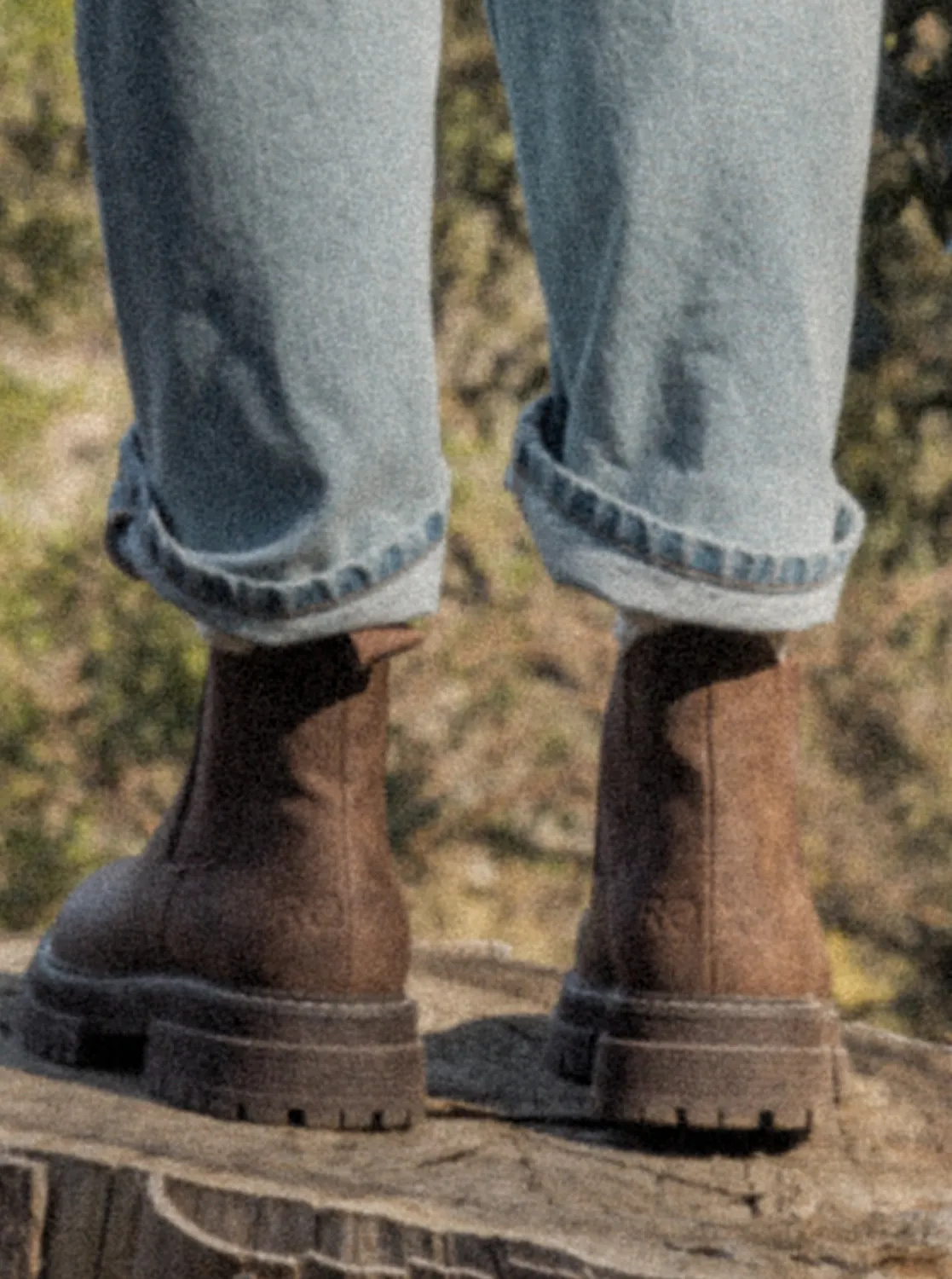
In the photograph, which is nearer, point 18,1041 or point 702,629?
point 702,629

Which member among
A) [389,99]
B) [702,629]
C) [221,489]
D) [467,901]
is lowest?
[467,901]

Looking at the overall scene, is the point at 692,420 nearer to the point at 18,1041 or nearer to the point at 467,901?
the point at 18,1041

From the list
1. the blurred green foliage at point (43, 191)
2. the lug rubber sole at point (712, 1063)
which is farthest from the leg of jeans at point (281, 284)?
the blurred green foliage at point (43, 191)

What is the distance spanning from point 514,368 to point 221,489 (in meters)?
2.17

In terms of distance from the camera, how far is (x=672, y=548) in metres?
1.56

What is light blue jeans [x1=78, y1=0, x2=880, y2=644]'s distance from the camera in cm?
152

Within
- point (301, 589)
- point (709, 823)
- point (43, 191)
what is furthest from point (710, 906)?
point (43, 191)

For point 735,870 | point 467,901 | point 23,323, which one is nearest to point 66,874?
point 467,901

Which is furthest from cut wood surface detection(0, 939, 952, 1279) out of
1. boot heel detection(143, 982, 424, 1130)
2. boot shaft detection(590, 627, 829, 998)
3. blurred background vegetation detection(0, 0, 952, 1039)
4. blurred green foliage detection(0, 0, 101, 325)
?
blurred green foliage detection(0, 0, 101, 325)

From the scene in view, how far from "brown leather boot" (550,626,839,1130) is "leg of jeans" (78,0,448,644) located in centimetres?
20

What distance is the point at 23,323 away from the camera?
12.3 feet

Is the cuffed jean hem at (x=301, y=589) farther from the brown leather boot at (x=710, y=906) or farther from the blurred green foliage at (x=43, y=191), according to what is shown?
the blurred green foliage at (x=43, y=191)

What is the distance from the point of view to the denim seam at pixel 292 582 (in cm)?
157

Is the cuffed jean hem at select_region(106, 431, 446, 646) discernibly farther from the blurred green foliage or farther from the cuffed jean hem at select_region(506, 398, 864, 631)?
the blurred green foliage
